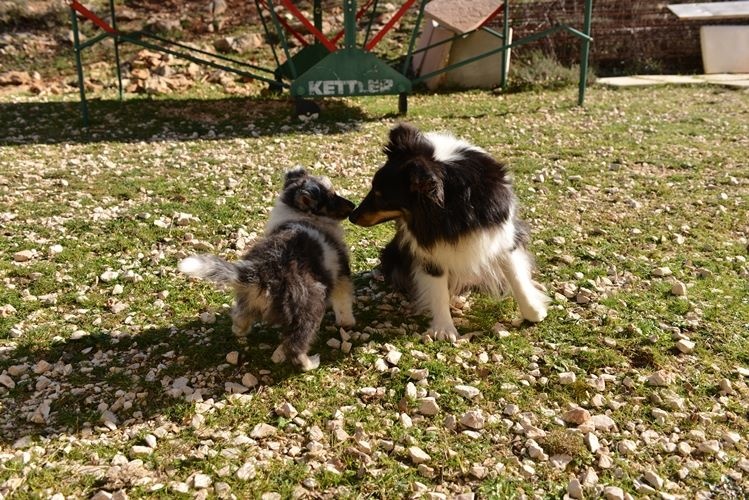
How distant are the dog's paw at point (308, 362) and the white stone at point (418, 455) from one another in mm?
881

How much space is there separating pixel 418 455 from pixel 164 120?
8.17 m

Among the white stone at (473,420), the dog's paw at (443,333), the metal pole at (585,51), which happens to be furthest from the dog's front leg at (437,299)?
the metal pole at (585,51)

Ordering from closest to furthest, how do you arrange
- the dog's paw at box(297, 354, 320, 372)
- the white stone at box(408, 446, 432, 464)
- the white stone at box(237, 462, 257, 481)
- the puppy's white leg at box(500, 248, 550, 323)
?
the white stone at box(237, 462, 257, 481) → the white stone at box(408, 446, 432, 464) → the dog's paw at box(297, 354, 320, 372) → the puppy's white leg at box(500, 248, 550, 323)

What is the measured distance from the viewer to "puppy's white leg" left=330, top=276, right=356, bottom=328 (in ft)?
13.1

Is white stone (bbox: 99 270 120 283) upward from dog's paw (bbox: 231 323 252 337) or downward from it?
upward

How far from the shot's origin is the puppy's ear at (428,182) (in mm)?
3436

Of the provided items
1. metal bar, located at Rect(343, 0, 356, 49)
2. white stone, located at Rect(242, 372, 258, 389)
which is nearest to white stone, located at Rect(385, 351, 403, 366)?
white stone, located at Rect(242, 372, 258, 389)

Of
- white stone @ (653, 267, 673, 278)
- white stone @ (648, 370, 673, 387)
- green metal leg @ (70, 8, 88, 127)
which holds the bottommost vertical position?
white stone @ (648, 370, 673, 387)

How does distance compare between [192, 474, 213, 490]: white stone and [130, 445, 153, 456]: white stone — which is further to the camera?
[130, 445, 153, 456]: white stone

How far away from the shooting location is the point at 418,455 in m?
2.92

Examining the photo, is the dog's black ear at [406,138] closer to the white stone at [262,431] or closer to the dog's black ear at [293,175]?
the dog's black ear at [293,175]

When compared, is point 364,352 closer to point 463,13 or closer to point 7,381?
point 7,381

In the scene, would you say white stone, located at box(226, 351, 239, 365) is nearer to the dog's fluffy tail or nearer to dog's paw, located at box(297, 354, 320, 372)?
dog's paw, located at box(297, 354, 320, 372)

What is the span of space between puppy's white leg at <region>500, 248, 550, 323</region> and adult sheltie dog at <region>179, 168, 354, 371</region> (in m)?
1.04
